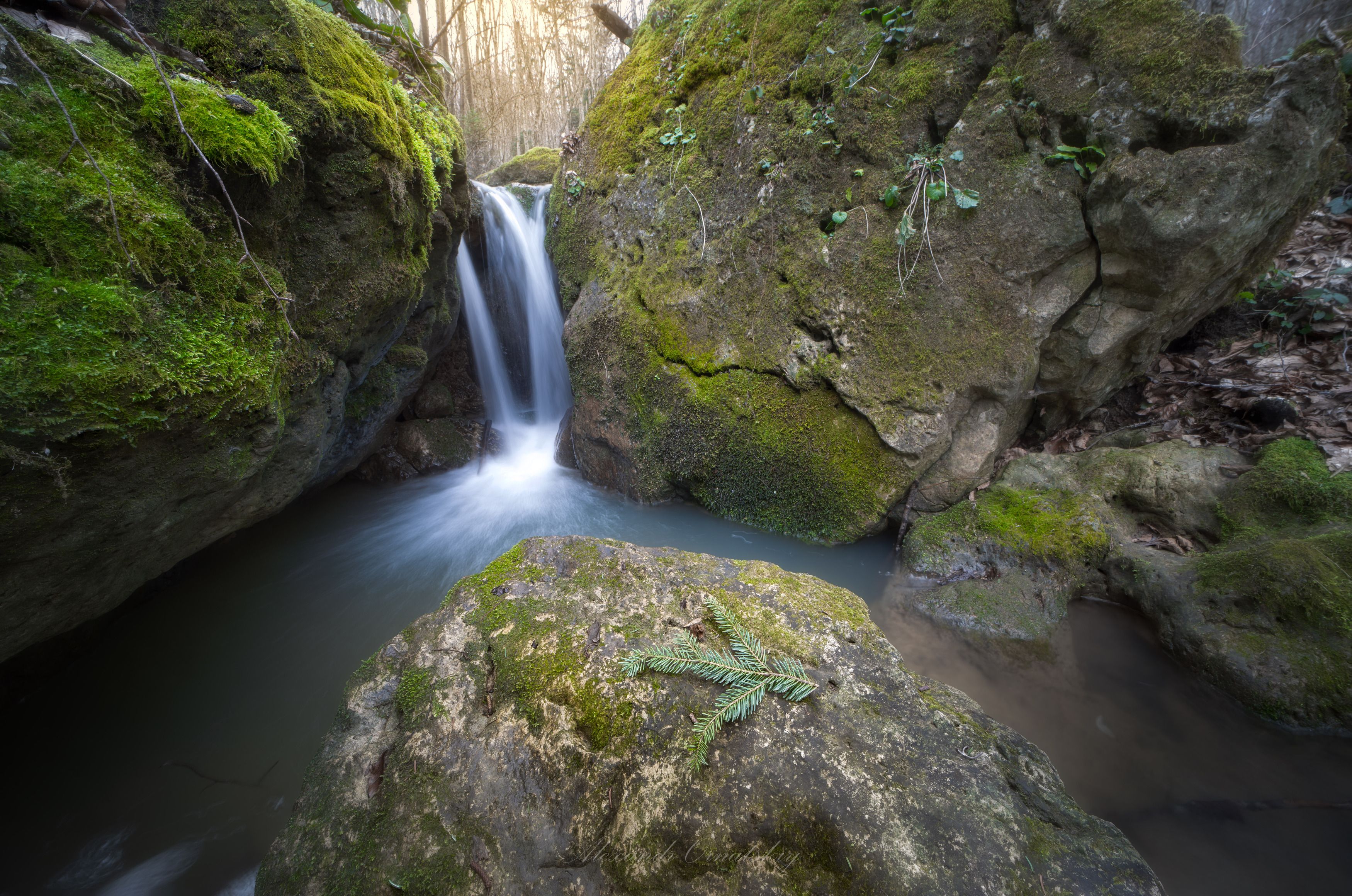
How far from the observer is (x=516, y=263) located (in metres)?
7.19

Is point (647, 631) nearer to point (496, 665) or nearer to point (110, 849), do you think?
point (496, 665)

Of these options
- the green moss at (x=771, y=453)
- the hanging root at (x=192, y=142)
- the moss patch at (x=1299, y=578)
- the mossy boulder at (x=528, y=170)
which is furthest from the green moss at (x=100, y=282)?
the mossy boulder at (x=528, y=170)

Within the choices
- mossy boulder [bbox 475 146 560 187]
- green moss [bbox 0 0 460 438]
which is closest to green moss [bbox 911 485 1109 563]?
green moss [bbox 0 0 460 438]

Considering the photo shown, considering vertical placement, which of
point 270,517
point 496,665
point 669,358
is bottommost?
point 270,517

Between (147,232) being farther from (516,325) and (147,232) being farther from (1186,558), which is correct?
(1186,558)

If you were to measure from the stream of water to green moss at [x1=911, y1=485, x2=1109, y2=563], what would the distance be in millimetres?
380

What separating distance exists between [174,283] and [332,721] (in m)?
2.35

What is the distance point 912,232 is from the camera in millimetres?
3926

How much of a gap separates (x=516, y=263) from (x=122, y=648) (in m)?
5.84

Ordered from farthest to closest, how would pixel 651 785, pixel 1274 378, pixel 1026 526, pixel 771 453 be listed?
pixel 771 453
pixel 1274 378
pixel 1026 526
pixel 651 785

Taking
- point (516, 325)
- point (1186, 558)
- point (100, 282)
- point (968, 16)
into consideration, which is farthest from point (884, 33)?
point (516, 325)

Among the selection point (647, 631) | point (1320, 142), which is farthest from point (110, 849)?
point (1320, 142)

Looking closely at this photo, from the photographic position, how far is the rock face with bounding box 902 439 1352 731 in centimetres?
261

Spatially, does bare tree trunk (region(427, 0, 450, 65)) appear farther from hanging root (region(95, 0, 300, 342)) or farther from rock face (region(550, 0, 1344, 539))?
hanging root (region(95, 0, 300, 342))
